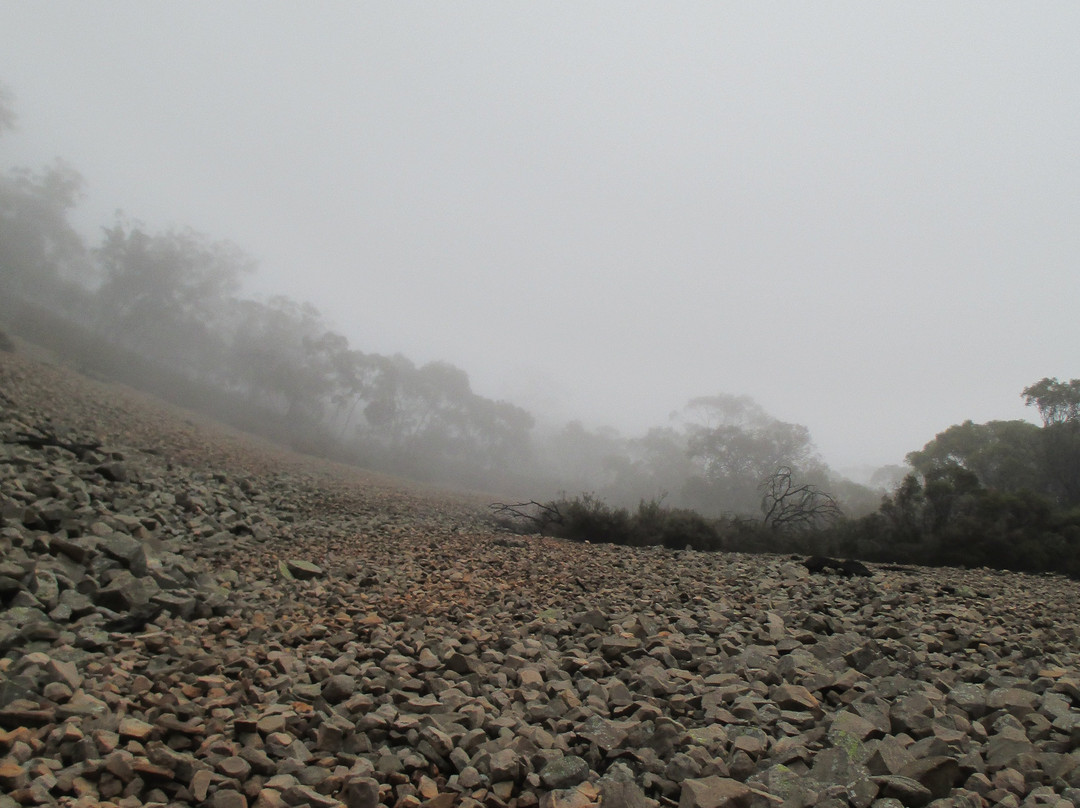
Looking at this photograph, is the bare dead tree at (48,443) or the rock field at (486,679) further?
the bare dead tree at (48,443)

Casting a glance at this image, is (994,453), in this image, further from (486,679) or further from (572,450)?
(572,450)

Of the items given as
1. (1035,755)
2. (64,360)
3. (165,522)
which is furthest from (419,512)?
(64,360)

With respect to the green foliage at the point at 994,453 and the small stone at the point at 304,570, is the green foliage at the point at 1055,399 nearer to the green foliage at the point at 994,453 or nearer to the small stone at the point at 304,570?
the green foliage at the point at 994,453

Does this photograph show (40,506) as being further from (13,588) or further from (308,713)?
(308,713)

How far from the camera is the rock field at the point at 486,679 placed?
2572 mm

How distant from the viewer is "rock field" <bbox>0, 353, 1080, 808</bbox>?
2.57m

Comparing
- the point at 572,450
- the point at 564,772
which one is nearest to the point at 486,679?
the point at 564,772

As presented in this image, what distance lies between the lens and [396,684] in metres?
3.70

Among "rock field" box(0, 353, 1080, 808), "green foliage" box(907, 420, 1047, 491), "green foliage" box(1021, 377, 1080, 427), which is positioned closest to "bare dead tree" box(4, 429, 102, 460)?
"rock field" box(0, 353, 1080, 808)

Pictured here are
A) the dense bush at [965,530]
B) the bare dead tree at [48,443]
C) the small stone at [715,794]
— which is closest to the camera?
the small stone at [715,794]

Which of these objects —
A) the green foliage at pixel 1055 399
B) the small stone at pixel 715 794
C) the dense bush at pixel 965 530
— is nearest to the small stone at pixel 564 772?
the small stone at pixel 715 794

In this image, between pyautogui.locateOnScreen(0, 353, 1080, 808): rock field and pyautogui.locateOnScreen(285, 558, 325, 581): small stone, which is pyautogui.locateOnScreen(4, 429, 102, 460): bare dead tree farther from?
pyautogui.locateOnScreen(285, 558, 325, 581): small stone

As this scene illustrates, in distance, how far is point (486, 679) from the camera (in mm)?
3896

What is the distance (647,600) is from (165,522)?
6569 mm
